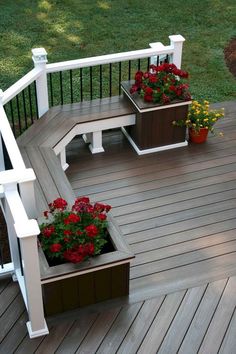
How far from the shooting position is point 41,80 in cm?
615

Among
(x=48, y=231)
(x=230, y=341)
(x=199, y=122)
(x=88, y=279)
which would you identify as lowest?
(x=230, y=341)

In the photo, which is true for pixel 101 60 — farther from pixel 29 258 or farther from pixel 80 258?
pixel 29 258

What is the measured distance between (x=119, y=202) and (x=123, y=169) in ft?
1.87

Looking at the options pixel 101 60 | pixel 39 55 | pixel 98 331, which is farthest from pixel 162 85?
pixel 98 331

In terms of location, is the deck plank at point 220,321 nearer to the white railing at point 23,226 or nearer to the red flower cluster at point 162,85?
the white railing at point 23,226

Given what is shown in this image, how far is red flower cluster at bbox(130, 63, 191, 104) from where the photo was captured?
618cm

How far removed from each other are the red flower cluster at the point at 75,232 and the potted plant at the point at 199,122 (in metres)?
2.13

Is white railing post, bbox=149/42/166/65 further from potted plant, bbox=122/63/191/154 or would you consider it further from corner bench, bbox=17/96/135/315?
corner bench, bbox=17/96/135/315

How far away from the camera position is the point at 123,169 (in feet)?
20.2

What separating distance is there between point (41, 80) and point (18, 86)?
42 cm

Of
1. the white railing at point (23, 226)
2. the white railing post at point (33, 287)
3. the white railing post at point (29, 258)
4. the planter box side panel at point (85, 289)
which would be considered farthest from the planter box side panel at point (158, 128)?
the white railing post at point (33, 287)

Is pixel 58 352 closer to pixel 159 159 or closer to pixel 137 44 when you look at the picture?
pixel 159 159

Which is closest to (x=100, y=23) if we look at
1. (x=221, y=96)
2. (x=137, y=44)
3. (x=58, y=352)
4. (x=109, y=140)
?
(x=137, y=44)

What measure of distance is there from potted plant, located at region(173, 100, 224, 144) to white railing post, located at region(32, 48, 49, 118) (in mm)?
1346
